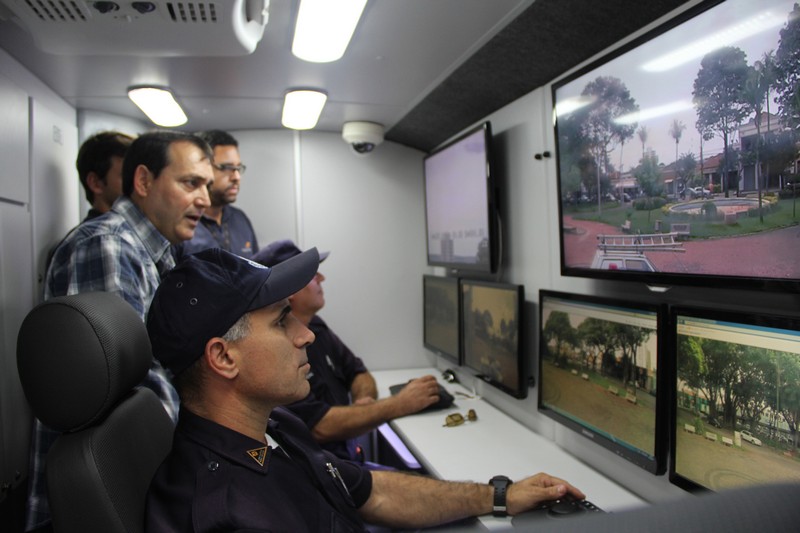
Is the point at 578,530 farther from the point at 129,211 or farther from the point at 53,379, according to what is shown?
the point at 129,211

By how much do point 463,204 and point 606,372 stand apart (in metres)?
1.30

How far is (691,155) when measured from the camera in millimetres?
1210

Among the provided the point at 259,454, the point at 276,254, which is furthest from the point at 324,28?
the point at 259,454

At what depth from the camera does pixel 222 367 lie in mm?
1062

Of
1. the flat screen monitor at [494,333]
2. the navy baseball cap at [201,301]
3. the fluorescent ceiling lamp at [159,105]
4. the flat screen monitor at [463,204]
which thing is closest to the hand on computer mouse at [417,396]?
the flat screen monitor at [494,333]

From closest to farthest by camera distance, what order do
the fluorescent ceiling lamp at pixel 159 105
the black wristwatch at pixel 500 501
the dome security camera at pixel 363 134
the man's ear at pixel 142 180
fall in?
1. the black wristwatch at pixel 500 501
2. the man's ear at pixel 142 180
3. the fluorescent ceiling lamp at pixel 159 105
4. the dome security camera at pixel 363 134

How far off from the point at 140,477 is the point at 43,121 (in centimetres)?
192

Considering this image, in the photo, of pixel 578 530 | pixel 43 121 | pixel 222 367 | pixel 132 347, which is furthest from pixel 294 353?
pixel 43 121

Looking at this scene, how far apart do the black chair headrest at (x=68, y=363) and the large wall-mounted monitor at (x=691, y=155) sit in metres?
1.25

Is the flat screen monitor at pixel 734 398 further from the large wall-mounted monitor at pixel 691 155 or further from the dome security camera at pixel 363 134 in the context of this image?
the dome security camera at pixel 363 134

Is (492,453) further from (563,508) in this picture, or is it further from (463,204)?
(463,204)

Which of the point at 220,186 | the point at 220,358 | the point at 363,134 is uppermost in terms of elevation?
the point at 363,134

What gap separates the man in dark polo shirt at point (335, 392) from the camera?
1.98m

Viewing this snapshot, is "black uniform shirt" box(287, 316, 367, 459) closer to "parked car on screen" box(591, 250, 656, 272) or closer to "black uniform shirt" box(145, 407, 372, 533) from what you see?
"black uniform shirt" box(145, 407, 372, 533)
